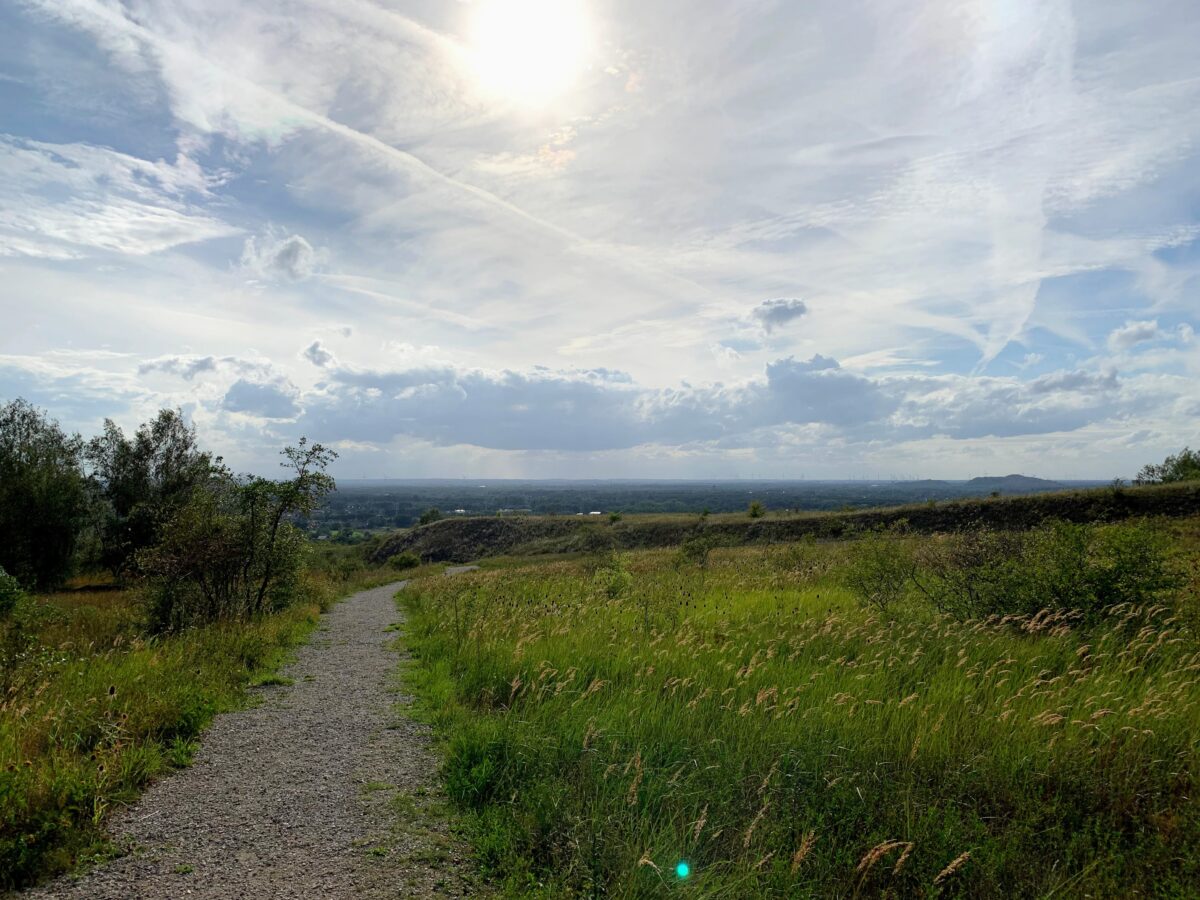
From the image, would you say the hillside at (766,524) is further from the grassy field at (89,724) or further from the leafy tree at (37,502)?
the leafy tree at (37,502)

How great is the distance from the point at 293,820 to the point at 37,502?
4803 centimetres

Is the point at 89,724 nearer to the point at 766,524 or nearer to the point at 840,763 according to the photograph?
the point at 840,763

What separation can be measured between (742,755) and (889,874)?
1481 mm

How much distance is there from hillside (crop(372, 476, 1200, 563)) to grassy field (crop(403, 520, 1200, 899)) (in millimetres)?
6254

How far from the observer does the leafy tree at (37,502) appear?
39.2m

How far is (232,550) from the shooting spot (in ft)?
56.9

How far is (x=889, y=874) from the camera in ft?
15.9

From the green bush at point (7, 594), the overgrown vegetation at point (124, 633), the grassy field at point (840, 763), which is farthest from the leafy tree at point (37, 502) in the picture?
the grassy field at point (840, 763)

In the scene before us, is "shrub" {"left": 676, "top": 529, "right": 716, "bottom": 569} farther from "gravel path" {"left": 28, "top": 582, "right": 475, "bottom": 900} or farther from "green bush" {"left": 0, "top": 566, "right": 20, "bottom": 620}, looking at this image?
"green bush" {"left": 0, "top": 566, "right": 20, "bottom": 620}

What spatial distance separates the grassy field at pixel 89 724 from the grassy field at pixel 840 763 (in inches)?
118

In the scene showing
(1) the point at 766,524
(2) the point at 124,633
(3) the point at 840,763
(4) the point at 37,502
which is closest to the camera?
(3) the point at 840,763

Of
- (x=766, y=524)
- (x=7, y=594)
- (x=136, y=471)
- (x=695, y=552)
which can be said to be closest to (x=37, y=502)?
(x=136, y=471)

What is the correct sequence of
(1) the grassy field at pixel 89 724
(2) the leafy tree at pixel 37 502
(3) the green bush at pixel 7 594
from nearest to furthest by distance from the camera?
1. (1) the grassy field at pixel 89 724
2. (3) the green bush at pixel 7 594
3. (2) the leafy tree at pixel 37 502

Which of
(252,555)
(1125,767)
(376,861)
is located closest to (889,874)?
(1125,767)
